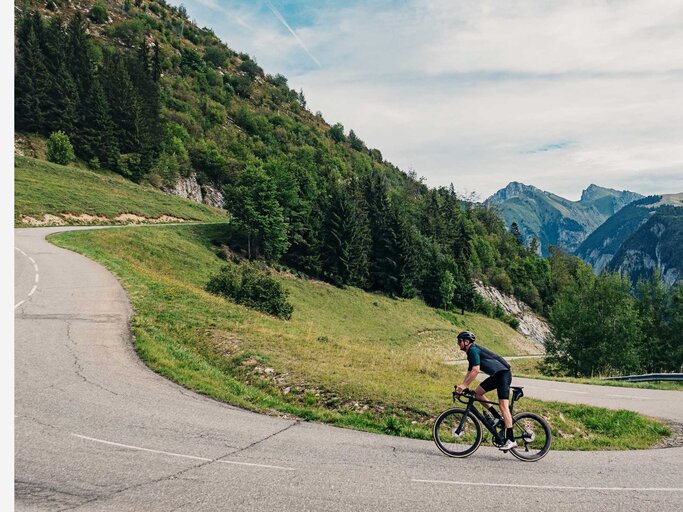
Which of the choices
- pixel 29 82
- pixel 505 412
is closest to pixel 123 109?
pixel 29 82

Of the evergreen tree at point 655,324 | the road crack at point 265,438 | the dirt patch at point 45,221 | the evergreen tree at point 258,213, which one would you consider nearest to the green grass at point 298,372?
the road crack at point 265,438

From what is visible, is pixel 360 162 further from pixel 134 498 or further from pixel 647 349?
pixel 134 498

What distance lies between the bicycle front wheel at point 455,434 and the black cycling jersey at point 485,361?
1187 millimetres

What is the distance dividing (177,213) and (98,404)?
2149 inches

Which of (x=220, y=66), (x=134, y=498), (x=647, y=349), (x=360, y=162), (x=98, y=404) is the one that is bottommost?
(x=647, y=349)

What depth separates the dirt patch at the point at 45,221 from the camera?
41266 millimetres

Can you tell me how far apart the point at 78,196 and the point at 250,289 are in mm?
31902

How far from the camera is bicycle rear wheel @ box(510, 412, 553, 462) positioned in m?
9.24

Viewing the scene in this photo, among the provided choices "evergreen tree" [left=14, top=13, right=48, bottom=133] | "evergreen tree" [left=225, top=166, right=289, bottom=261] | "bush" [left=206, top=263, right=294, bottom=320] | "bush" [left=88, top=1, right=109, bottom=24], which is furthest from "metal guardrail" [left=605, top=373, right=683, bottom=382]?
"bush" [left=88, top=1, right=109, bottom=24]

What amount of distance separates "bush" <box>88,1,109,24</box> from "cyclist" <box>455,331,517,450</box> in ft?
545

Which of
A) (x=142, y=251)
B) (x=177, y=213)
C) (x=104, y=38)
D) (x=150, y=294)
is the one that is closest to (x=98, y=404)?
(x=150, y=294)

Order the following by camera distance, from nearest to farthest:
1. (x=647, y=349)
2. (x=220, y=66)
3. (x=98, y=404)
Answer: (x=98, y=404)
(x=647, y=349)
(x=220, y=66)

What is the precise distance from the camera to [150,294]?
75.0 ft

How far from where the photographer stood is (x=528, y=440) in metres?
9.20
